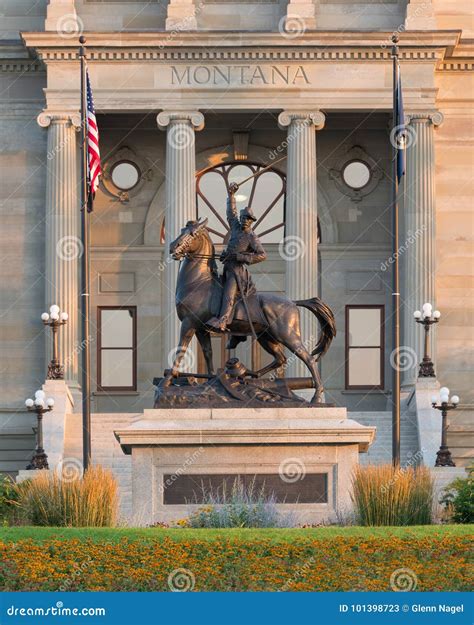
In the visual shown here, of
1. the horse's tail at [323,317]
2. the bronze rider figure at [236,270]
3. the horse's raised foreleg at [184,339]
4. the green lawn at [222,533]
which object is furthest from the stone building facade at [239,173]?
the green lawn at [222,533]

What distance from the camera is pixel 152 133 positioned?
57.6 meters

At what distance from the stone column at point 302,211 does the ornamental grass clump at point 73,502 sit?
26027mm

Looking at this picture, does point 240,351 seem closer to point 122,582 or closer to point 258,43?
point 258,43

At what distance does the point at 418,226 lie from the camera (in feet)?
176

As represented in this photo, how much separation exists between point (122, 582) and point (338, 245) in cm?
3679

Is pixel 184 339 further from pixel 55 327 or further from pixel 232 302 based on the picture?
pixel 55 327

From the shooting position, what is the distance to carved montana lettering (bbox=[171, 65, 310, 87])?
54.0 meters

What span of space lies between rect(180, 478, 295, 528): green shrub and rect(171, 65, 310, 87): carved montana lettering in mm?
27057

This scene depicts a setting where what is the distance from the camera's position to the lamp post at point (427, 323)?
159 ft

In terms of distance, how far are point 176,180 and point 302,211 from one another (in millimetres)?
3840

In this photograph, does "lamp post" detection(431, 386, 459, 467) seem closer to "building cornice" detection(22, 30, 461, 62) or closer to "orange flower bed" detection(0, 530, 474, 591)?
"building cornice" detection(22, 30, 461, 62)

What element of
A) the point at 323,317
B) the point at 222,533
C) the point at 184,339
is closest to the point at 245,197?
the point at 323,317

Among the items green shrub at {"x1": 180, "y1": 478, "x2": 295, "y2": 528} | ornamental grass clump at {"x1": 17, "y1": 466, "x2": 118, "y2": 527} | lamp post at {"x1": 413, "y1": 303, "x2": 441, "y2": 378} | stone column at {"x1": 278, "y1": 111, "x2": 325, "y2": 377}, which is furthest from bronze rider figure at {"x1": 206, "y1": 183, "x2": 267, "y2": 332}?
stone column at {"x1": 278, "y1": 111, "x2": 325, "y2": 377}

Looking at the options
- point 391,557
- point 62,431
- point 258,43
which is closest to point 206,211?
point 258,43
